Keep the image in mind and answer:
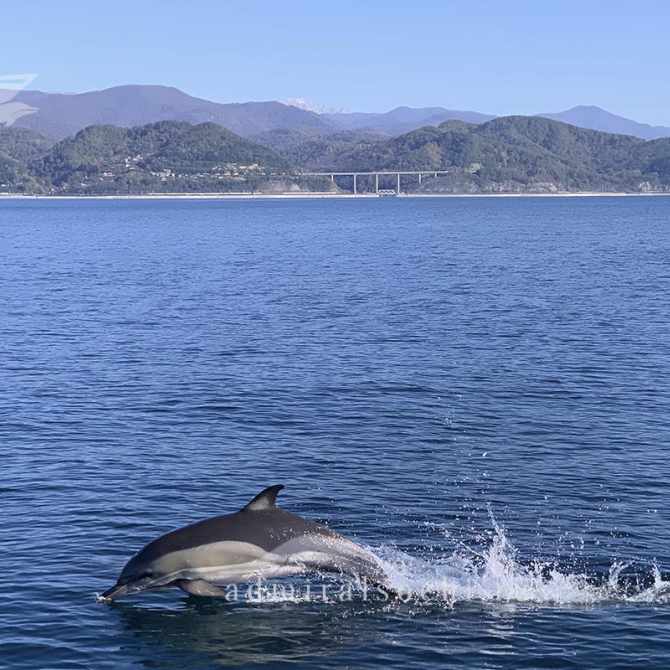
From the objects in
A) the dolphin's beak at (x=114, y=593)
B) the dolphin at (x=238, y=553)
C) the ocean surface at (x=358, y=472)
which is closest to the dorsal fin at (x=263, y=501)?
the dolphin at (x=238, y=553)

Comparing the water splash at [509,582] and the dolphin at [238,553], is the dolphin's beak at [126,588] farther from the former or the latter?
the water splash at [509,582]

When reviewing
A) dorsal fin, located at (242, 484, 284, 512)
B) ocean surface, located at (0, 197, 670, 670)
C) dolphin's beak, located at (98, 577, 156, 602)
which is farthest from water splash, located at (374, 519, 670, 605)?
dolphin's beak, located at (98, 577, 156, 602)

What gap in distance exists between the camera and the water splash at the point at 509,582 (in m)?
25.0

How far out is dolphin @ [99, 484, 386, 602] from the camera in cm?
2292

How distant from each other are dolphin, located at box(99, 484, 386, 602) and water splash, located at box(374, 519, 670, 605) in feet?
7.60

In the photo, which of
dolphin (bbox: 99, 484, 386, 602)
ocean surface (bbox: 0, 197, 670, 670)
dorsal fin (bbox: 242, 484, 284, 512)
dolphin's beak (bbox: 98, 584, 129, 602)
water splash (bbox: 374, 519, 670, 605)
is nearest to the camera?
dolphin (bbox: 99, 484, 386, 602)

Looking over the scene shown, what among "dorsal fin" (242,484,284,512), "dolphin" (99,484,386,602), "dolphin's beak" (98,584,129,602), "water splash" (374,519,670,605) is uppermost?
"dorsal fin" (242,484,284,512)

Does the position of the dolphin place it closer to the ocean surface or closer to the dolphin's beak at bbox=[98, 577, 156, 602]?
the dolphin's beak at bbox=[98, 577, 156, 602]

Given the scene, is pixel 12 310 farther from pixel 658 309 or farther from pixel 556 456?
pixel 556 456

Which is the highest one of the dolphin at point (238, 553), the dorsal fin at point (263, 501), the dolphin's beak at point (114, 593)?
the dorsal fin at point (263, 501)

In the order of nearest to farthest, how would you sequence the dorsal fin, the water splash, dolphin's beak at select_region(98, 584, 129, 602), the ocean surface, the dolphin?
1. the dolphin
2. the ocean surface
3. the dorsal fin
4. dolphin's beak at select_region(98, 584, 129, 602)
5. the water splash

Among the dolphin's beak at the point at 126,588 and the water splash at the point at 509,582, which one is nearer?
the dolphin's beak at the point at 126,588

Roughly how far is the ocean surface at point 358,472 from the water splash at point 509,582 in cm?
7

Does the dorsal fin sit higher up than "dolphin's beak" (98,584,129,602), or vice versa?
the dorsal fin
